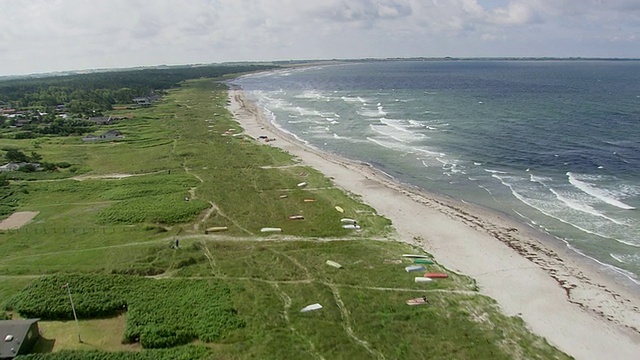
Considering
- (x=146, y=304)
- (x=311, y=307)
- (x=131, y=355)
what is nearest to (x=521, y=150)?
(x=311, y=307)

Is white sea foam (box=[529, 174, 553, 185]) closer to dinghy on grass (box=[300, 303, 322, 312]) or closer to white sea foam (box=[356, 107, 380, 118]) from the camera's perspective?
dinghy on grass (box=[300, 303, 322, 312])

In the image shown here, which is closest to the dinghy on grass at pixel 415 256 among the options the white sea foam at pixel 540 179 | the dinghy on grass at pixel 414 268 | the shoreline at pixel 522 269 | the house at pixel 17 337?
the shoreline at pixel 522 269

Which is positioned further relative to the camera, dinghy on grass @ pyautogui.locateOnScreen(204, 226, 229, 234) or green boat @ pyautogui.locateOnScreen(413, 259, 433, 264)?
dinghy on grass @ pyautogui.locateOnScreen(204, 226, 229, 234)

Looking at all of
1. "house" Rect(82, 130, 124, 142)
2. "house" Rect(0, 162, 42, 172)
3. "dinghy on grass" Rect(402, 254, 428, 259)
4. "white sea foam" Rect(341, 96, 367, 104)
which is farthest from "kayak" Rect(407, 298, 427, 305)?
"white sea foam" Rect(341, 96, 367, 104)

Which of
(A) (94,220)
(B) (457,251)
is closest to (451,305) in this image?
(B) (457,251)

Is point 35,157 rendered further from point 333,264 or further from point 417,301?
point 417,301

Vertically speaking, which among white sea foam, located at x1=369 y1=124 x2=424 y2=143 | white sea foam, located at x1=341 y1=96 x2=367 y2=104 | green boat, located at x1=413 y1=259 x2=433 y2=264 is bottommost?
green boat, located at x1=413 y1=259 x2=433 y2=264
